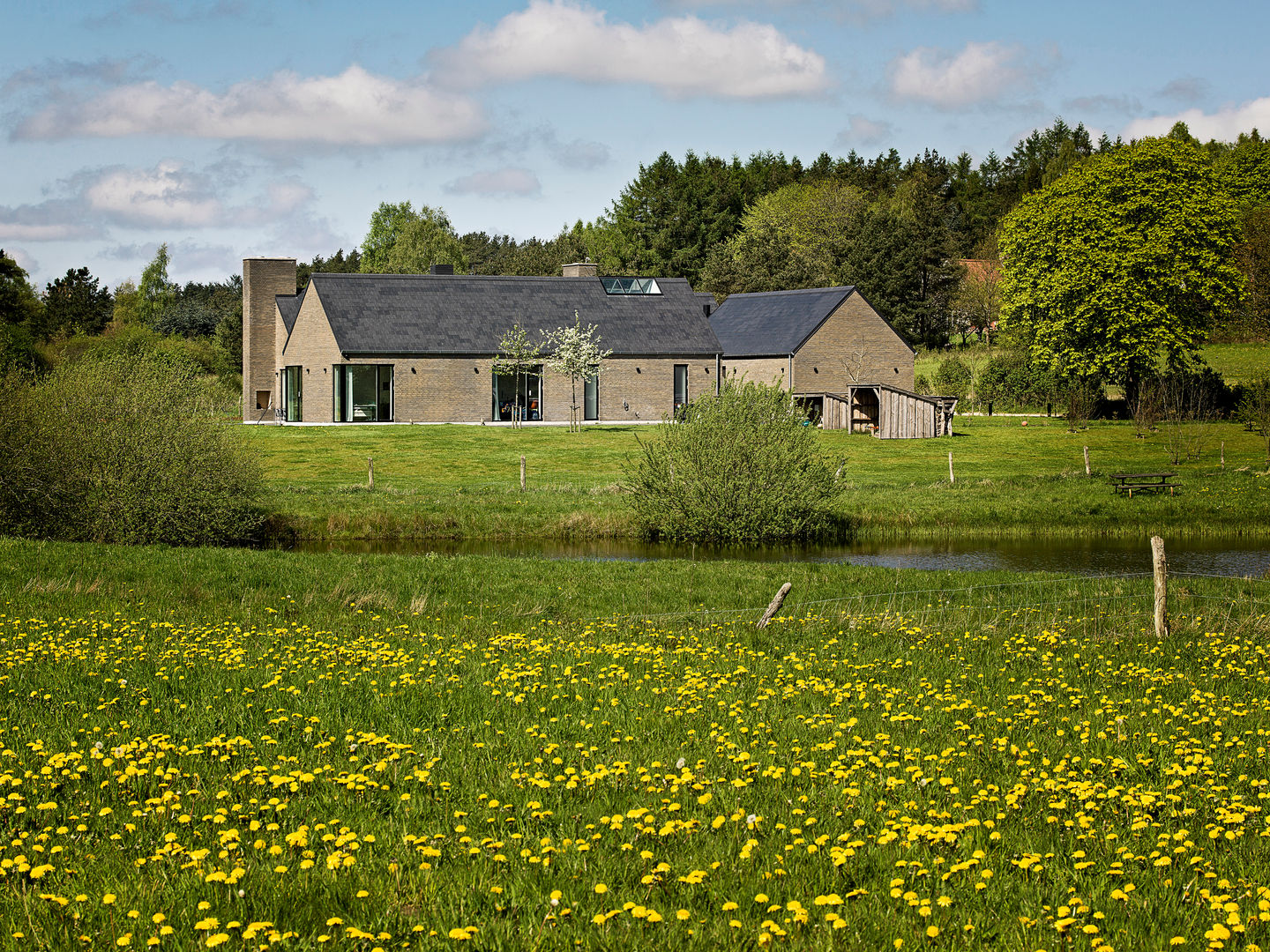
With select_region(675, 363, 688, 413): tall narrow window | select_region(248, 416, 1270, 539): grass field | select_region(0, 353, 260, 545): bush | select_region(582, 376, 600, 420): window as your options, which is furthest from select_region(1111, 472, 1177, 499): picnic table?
select_region(582, 376, 600, 420): window

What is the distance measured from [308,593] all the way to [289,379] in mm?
40749

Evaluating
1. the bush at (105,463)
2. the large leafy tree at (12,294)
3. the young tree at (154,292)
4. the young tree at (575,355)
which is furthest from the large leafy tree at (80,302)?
the bush at (105,463)

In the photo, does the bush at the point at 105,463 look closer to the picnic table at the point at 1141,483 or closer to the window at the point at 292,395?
the picnic table at the point at 1141,483

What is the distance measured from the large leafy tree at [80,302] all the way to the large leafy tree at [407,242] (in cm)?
2155

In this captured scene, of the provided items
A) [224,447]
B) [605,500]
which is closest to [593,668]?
[224,447]

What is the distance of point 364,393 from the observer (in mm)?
51750

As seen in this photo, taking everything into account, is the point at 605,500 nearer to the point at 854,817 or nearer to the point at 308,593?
the point at 308,593

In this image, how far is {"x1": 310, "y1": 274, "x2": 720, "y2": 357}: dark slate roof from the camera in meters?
52.1

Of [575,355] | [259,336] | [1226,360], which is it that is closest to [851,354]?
[575,355]

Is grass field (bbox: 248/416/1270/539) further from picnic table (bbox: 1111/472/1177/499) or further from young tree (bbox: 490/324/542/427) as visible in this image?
young tree (bbox: 490/324/542/427)

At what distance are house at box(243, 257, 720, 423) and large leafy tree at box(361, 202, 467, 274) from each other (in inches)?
1181

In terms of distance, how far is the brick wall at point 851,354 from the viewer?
54844mm

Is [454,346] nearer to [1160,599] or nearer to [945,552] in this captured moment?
[945,552]

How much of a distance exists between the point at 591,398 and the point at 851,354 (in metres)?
12.6
